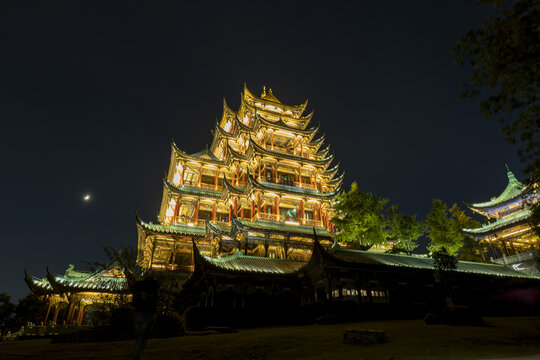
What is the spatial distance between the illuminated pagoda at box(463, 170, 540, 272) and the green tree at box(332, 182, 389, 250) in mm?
11790

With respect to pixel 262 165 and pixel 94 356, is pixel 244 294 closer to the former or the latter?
pixel 94 356

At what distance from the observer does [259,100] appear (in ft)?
138

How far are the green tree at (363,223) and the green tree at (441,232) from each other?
18.4 feet

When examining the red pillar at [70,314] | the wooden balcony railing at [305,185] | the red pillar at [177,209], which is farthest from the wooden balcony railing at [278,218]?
the red pillar at [70,314]

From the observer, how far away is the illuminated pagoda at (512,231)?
28664mm

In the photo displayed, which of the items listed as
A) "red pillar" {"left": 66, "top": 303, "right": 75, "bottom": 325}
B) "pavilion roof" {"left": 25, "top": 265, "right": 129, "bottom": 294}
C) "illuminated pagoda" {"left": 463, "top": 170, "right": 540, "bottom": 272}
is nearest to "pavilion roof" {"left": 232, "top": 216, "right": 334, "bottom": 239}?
"pavilion roof" {"left": 25, "top": 265, "right": 129, "bottom": 294}

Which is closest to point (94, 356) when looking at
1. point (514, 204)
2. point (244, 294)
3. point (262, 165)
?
point (244, 294)

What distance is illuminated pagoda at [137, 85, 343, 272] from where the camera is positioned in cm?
2636

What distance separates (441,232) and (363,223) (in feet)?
28.3

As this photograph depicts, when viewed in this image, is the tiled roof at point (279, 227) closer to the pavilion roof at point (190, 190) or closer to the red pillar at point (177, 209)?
the pavilion roof at point (190, 190)

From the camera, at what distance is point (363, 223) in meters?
28.2

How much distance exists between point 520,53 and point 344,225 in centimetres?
2315

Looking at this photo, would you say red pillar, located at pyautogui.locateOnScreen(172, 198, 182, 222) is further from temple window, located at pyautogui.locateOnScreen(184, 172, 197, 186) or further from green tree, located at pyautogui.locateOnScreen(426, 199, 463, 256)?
green tree, located at pyautogui.locateOnScreen(426, 199, 463, 256)

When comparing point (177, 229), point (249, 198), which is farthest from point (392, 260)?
point (177, 229)
